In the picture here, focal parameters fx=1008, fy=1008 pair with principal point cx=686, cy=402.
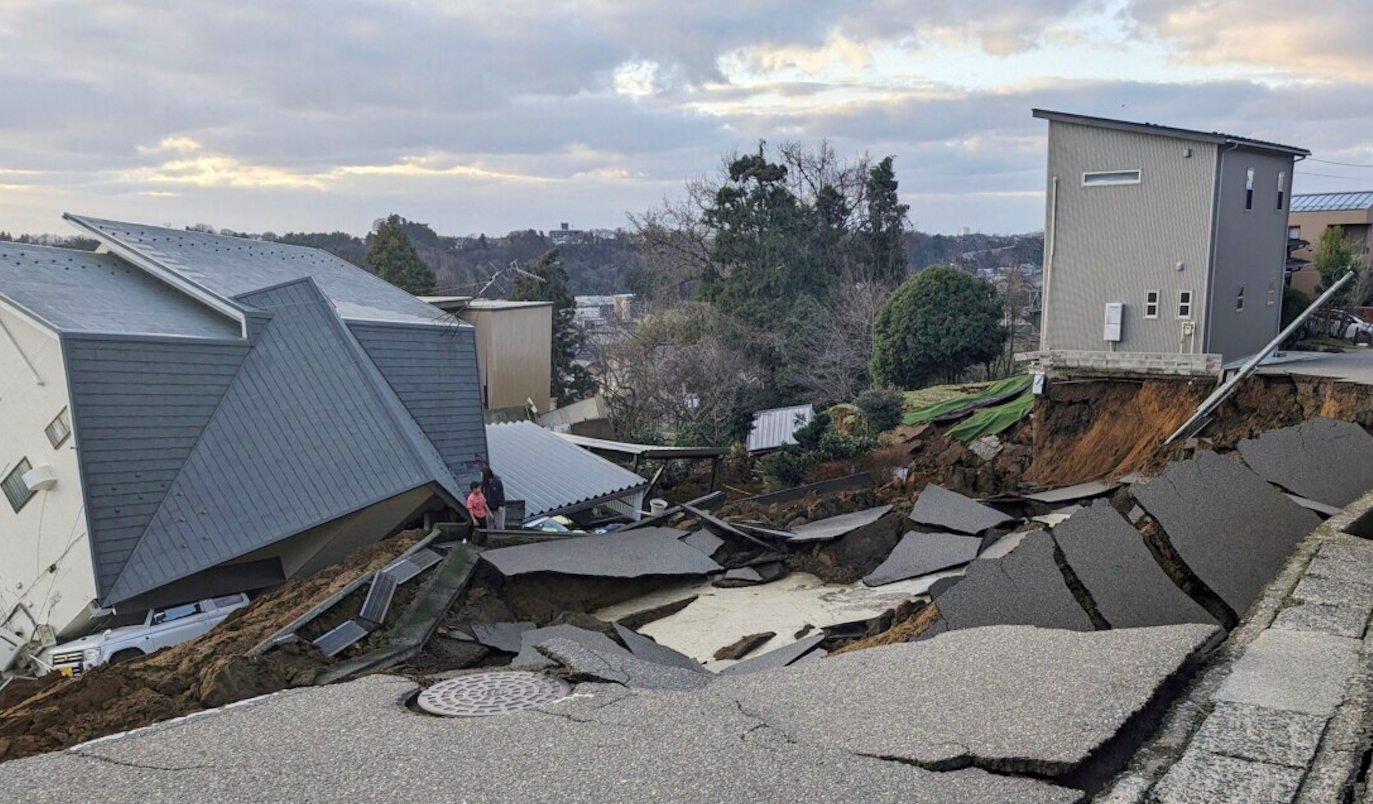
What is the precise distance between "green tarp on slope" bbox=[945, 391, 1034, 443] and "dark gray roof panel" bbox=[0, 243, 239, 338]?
1589 cm

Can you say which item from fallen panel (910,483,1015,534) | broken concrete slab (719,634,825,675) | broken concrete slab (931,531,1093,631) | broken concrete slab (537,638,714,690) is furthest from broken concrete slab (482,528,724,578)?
broken concrete slab (931,531,1093,631)

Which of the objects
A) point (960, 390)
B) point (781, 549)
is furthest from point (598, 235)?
point (781, 549)

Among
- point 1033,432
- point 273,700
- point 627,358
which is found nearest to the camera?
point 273,700

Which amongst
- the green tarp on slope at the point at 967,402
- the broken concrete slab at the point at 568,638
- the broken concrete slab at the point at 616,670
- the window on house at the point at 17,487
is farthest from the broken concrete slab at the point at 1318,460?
the window on house at the point at 17,487

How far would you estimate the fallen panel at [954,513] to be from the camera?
44.4ft

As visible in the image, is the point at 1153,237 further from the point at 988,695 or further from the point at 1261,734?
the point at 1261,734

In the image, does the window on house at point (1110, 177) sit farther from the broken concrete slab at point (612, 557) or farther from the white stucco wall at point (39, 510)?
the white stucco wall at point (39, 510)

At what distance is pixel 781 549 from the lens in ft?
47.0

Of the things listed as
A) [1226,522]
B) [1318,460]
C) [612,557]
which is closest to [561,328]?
[612,557]

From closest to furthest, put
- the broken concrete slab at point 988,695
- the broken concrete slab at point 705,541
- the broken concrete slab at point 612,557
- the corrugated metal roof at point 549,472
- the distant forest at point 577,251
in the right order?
the broken concrete slab at point 988,695
the broken concrete slab at point 612,557
the broken concrete slab at point 705,541
the corrugated metal roof at point 549,472
the distant forest at point 577,251

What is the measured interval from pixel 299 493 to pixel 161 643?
308 cm

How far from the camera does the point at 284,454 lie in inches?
574

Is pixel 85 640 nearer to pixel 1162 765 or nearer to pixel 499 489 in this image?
pixel 499 489

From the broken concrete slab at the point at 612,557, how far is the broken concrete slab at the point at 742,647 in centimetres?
199
